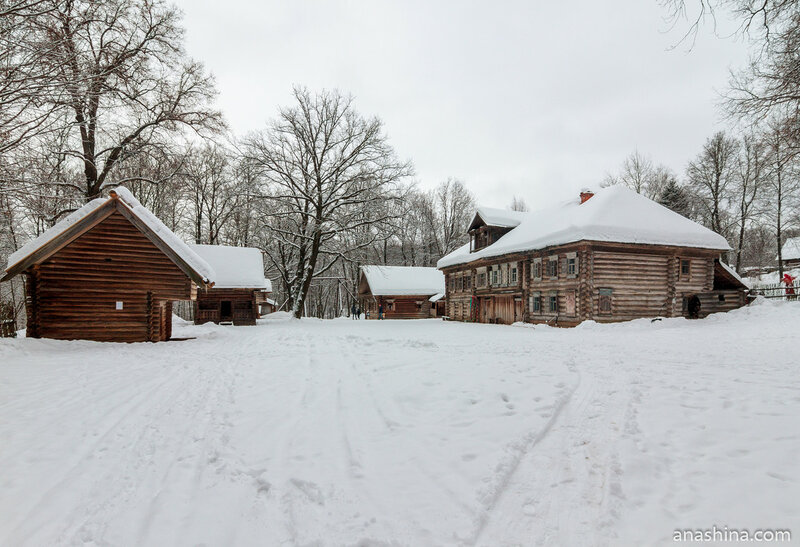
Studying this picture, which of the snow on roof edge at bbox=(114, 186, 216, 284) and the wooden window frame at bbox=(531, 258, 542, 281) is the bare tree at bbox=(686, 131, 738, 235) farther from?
the snow on roof edge at bbox=(114, 186, 216, 284)

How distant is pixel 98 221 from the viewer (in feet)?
49.1

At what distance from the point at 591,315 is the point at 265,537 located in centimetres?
2192

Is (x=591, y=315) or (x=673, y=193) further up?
(x=673, y=193)

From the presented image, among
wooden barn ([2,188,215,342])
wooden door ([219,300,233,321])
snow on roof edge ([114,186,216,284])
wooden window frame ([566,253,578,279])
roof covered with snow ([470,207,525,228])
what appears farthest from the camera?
roof covered with snow ([470,207,525,228])

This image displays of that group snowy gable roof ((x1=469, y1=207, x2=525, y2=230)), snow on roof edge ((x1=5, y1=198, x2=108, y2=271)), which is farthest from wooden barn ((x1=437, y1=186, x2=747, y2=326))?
snow on roof edge ((x1=5, y1=198, x2=108, y2=271))

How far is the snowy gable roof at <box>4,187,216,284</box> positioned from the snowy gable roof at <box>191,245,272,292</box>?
13.0 m

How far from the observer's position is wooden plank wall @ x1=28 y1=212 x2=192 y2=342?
14.6 m

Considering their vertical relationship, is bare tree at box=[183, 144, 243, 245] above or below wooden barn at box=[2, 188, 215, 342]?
above

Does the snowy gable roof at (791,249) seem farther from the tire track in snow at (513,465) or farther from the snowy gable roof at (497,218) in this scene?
the tire track in snow at (513,465)

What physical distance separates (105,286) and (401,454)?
50.9ft

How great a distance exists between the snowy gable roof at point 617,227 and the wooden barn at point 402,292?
16925 millimetres

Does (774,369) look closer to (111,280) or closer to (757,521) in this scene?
(757,521)

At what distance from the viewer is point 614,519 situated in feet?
10.9

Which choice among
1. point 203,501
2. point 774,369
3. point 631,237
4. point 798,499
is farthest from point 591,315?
point 203,501
